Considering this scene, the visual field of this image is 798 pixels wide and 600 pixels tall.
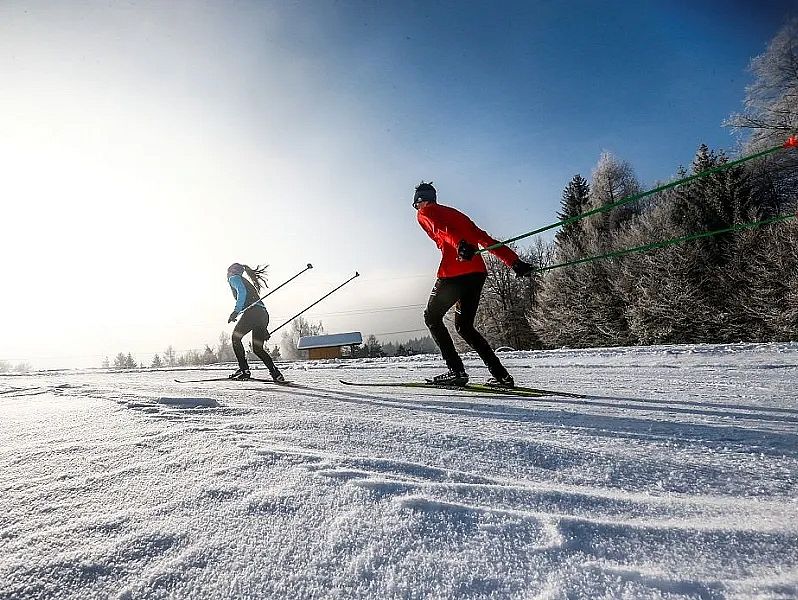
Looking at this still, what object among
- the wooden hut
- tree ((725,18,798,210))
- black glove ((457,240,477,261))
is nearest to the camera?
black glove ((457,240,477,261))

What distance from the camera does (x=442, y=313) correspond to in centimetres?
444

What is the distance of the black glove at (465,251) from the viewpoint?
13.3ft

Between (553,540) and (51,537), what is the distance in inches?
47.2

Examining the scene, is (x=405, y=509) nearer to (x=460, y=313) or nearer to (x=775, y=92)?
(x=460, y=313)

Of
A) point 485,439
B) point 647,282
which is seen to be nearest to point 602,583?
point 485,439

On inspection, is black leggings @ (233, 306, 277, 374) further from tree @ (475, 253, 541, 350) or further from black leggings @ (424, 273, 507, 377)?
tree @ (475, 253, 541, 350)

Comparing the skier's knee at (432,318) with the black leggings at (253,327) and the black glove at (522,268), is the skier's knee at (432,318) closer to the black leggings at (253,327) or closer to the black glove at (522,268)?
the black glove at (522,268)

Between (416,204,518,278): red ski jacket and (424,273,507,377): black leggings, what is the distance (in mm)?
85

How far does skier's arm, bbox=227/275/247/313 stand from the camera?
6930mm

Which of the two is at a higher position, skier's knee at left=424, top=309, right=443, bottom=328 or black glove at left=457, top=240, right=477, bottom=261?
black glove at left=457, top=240, right=477, bottom=261

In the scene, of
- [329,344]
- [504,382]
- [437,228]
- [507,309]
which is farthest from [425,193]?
[329,344]

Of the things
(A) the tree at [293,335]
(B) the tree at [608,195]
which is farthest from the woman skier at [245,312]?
(A) the tree at [293,335]

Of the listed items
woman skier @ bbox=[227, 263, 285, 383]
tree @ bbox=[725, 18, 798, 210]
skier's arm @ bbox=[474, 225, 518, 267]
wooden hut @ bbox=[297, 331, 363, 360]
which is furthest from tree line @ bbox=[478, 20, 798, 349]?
woman skier @ bbox=[227, 263, 285, 383]

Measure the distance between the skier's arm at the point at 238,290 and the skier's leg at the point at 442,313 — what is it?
12.7 feet
